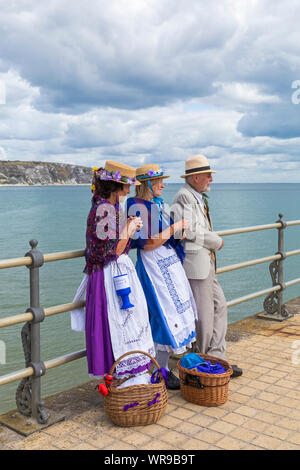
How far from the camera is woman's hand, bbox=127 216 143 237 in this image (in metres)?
3.42

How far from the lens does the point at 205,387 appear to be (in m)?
3.59

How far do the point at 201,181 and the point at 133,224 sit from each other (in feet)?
2.92

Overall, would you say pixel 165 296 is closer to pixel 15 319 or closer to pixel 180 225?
pixel 180 225

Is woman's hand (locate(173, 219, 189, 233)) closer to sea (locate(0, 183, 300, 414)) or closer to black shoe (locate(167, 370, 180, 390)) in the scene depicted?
black shoe (locate(167, 370, 180, 390))

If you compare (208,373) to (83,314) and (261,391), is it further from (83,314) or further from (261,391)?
(83,314)

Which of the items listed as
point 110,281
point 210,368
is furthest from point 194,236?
point 210,368

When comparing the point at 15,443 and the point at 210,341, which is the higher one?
the point at 210,341

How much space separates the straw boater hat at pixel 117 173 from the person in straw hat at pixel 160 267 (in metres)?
0.25

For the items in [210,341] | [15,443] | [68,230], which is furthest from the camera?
[68,230]

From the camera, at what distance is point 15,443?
10.2 ft

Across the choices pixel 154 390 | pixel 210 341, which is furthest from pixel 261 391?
pixel 154 390

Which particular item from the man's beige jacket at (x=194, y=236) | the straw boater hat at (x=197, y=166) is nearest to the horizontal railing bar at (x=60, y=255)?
the man's beige jacket at (x=194, y=236)

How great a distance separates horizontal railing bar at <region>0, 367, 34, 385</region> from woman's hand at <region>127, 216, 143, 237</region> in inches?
43.9
